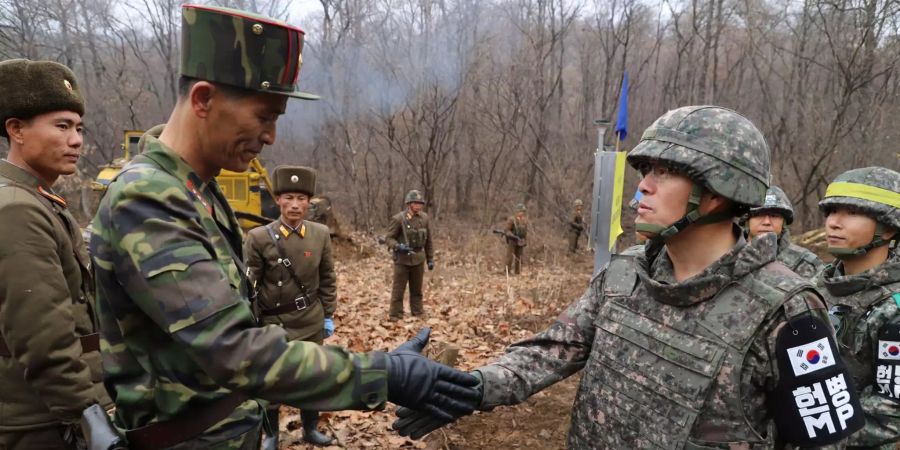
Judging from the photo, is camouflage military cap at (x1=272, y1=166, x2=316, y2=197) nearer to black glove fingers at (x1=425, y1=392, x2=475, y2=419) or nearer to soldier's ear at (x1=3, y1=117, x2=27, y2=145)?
soldier's ear at (x1=3, y1=117, x2=27, y2=145)

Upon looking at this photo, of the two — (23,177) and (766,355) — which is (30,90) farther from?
(766,355)

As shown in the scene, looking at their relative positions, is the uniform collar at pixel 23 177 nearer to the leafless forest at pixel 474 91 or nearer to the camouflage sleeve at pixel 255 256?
the camouflage sleeve at pixel 255 256

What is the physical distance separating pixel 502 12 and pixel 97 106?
19.2m

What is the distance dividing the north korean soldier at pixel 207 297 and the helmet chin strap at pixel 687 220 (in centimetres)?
90

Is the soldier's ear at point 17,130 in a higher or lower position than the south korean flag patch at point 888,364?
higher

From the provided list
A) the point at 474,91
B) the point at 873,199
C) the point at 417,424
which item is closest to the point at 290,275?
the point at 417,424

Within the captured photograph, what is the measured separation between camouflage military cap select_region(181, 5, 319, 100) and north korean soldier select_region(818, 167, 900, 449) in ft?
9.77

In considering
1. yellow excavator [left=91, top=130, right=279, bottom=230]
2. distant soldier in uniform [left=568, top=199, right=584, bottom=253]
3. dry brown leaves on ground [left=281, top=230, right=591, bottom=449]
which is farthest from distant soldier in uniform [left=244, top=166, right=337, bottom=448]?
distant soldier in uniform [left=568, top=199, right=584, bottom=253]

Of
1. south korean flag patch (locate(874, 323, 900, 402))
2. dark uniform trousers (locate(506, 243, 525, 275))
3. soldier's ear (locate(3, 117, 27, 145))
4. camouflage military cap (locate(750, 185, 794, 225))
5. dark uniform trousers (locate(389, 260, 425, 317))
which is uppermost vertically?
soldier's ear (locate(3, 117, 27, 145))

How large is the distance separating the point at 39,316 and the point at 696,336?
2575mm

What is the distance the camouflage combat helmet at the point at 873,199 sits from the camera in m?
3.06

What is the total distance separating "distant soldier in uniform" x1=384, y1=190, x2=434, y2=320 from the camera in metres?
9.26

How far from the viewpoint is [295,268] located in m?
4.89

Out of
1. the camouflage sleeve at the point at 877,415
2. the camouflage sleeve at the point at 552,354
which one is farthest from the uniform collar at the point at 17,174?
the camouflage sleeve at the point at 877,415
